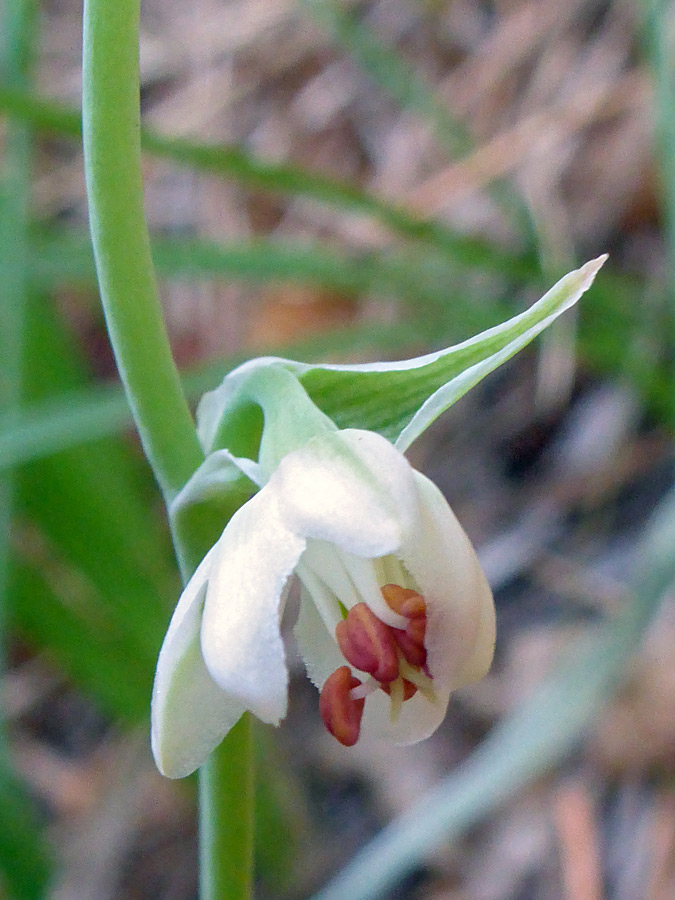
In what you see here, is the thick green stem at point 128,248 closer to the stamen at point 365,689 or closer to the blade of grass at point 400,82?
the stamen at point 365,689

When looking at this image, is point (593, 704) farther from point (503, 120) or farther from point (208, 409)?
point (503, 120)

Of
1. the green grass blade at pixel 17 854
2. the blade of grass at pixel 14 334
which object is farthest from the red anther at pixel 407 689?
the green grass blade at pixel 17 854

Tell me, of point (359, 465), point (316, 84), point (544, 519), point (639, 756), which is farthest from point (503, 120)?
point (359, 465)

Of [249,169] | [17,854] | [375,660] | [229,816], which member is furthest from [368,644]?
[17,854]

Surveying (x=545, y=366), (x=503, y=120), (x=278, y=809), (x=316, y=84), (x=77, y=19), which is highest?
(x=77, y=19)

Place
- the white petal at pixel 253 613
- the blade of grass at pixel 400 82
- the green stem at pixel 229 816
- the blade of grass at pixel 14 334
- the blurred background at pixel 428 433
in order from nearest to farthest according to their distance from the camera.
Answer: the white petal at pixel 253 613, the green stem at pixel 229 816, the blade of grass at pixel 14 334, the blurred background at pixel 428 433, the blade of grass at pixel 400 82

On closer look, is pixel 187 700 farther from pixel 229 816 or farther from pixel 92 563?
pixel 92 563
